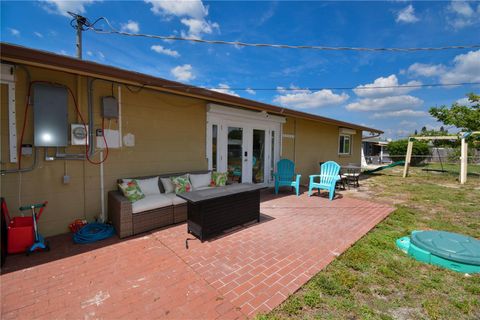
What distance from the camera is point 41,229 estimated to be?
10.5 ft

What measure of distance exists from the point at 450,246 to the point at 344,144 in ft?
29.6

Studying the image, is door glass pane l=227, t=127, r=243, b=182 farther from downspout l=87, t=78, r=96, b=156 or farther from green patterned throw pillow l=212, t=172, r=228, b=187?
downspout l=87, t=78, r=96, b=156

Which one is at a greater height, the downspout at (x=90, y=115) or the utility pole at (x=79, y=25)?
the utility pole at (x=79, y=25)

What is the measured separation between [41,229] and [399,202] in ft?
25.7

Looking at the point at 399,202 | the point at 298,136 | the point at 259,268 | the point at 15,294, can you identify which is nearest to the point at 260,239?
the point at 259,268

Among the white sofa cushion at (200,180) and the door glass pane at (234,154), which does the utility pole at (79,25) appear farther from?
the white sofa cushion at (200,180)

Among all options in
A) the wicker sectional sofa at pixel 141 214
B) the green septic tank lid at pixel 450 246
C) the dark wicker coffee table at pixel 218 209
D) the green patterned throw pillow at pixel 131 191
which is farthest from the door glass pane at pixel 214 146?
the green septic tank lid at pixel 450 246

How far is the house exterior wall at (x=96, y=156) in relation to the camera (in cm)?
302

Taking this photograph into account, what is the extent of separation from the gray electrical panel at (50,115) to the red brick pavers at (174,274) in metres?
1.54

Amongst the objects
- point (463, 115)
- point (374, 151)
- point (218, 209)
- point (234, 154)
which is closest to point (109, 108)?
point (218, 209)

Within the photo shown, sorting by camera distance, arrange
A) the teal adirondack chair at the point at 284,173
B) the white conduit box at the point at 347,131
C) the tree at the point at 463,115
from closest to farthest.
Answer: the teal adirondack chair at the point at 284,173, the white conduit box at the point at 347,131, the tree at the point at 463,115

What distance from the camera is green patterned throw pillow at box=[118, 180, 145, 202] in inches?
135

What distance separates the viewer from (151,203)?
11.4 feet

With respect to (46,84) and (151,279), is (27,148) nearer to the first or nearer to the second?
(46,84)
